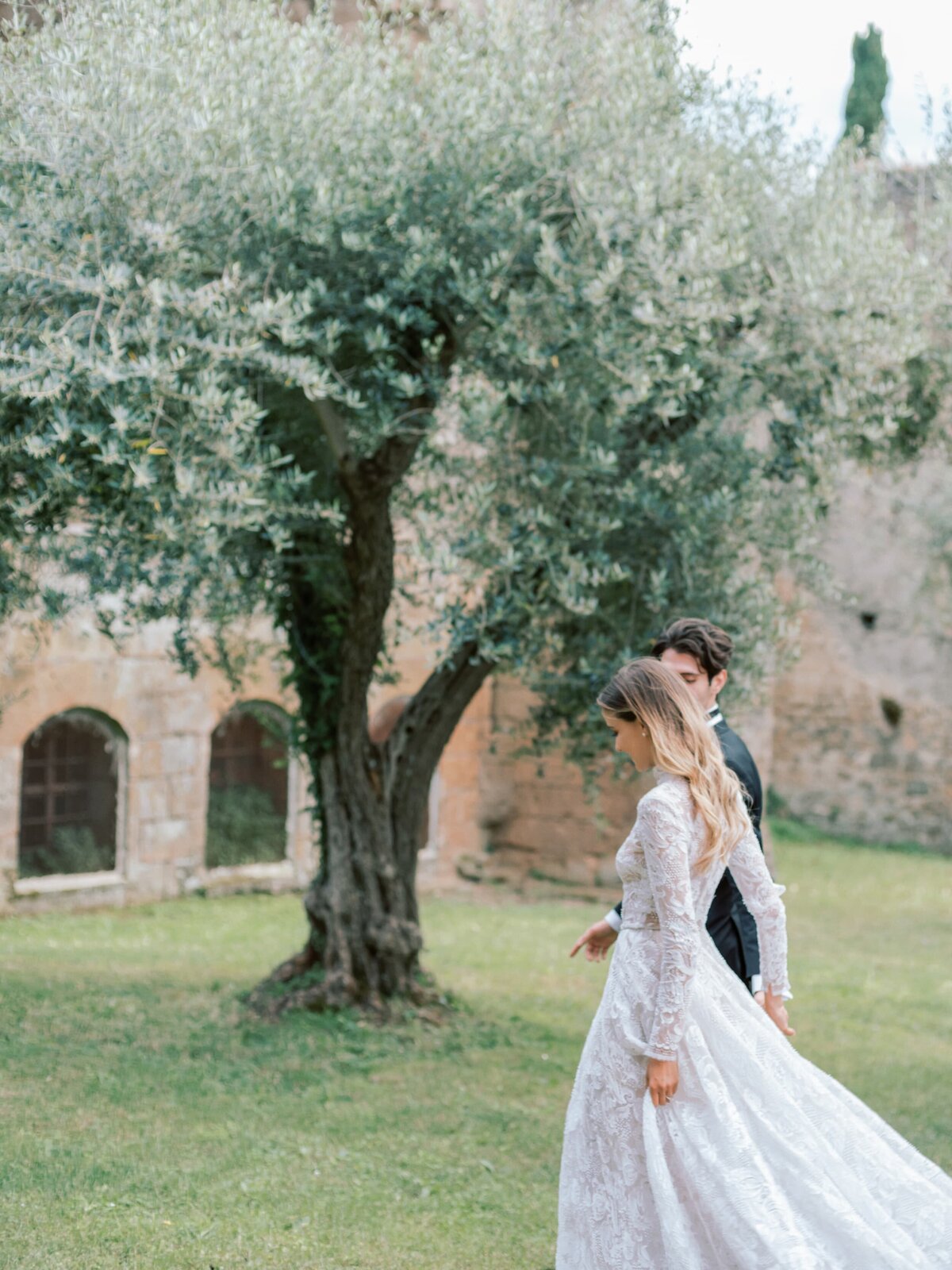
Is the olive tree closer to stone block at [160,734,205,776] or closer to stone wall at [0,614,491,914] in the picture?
stone wall at [0,614,491,914]

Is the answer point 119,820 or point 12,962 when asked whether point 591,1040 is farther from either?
point 119,820

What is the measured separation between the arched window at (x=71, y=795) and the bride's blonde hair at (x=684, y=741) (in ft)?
27.9

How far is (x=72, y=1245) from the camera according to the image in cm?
417

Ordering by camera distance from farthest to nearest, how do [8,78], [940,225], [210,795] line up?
[210,795] → [940,225] → [8,78]

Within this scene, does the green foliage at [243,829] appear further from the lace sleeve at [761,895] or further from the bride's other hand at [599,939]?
the lace sleeve at [761,895]

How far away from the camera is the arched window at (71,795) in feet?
36.3

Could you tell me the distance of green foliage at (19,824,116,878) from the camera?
10984 mm

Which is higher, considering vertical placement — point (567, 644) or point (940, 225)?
point (940, 225)

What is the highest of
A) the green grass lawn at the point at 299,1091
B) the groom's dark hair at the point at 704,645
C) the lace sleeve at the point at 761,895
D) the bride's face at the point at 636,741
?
the groom's dark hair at the point at 704,645

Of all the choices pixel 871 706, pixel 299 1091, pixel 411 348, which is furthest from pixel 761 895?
pixel 871 706

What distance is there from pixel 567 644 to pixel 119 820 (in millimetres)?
5674

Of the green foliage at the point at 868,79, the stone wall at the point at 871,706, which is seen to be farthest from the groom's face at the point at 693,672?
the green foliage at the point at 868,79

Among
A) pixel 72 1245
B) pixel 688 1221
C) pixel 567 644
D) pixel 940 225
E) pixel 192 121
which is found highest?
pixel 940 225

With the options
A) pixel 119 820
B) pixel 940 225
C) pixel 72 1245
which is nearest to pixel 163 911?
pixel 119 820
